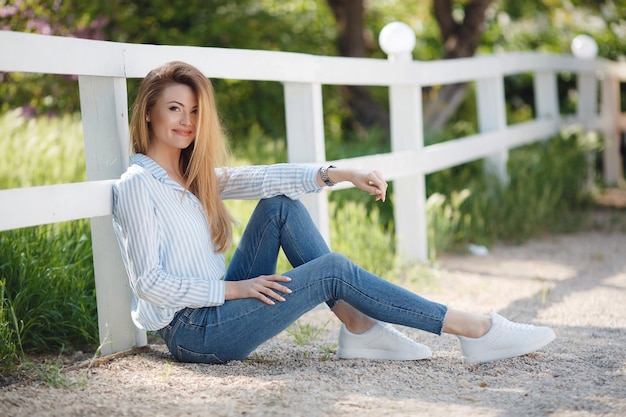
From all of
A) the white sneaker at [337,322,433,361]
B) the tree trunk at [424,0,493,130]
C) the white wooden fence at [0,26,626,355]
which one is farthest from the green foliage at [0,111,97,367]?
the tree trunk at [424,0,493,130]

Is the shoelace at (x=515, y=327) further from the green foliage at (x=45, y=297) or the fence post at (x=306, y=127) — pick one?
the green foliage at (x=45, y=297)

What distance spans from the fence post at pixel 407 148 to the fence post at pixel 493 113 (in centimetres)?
114

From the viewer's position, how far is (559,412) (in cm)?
240

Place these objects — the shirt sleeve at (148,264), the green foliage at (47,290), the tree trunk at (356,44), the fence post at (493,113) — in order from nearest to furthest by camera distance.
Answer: the shirt sleeve at (148,264)
the green foliage at (47,290)
the fence post at (493,113)
the tree trunk at (356,44)

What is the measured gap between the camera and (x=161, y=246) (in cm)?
272

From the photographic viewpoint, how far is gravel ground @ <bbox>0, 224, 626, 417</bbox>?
7.98ft

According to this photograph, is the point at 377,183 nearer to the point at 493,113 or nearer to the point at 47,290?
the point at 47,290

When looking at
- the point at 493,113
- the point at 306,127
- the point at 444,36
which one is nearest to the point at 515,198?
the point at 493,113

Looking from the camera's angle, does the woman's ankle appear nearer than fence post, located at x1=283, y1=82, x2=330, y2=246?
Yes

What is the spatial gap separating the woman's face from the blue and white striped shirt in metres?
0.11

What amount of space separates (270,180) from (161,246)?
493 millimetres

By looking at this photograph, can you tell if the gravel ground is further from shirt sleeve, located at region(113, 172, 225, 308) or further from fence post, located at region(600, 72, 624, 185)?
fence post, located at region(600, 72, 624, 185)

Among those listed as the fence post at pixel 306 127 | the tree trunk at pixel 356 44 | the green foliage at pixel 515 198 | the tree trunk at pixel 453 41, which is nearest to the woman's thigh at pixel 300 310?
the fence post at pixel 306 127

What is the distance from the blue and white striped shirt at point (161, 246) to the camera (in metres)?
2.64
